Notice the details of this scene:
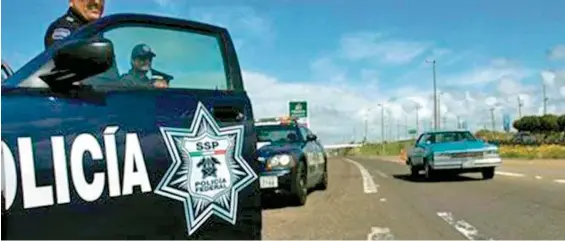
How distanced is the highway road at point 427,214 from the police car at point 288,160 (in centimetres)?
33

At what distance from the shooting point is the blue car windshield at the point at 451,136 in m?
20.0

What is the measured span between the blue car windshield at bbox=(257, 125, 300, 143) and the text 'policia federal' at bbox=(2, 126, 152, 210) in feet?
35.1

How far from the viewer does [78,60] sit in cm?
285

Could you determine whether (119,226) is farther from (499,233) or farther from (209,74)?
(499,233)

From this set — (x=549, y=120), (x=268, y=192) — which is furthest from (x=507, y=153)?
(x=549, y=120)

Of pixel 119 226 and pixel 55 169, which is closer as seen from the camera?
pixel 55 169

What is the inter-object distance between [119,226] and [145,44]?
3.17 ft

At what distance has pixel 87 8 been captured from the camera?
3994mm

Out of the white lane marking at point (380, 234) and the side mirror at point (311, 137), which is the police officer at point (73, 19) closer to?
the white lane marking at point (380, 234)

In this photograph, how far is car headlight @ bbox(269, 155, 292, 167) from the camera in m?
11.8

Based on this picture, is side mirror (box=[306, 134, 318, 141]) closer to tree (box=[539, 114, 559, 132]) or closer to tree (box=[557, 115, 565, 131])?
tree (box=[557, 115, 565, 131])

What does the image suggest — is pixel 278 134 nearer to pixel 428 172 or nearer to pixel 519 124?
pixel 428 172

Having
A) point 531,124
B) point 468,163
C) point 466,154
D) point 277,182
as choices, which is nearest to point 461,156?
point 466,154

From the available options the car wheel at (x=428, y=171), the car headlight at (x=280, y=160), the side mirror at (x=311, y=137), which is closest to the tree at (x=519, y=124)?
the car wheel at (x=428, y=171)
